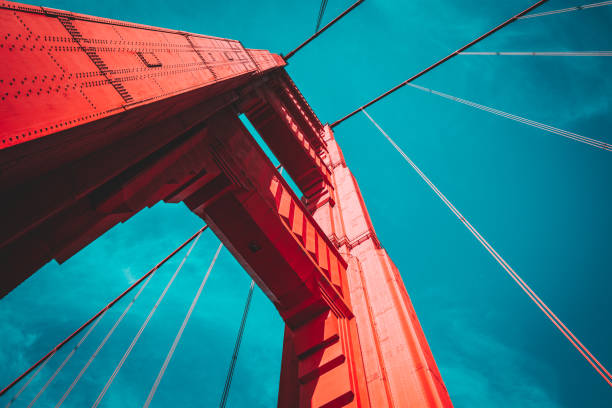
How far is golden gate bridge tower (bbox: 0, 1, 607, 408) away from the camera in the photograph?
2.11 metres

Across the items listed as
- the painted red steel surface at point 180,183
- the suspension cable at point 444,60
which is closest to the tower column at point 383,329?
the painted red steel surface at point 180,183

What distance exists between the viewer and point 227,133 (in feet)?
17.7

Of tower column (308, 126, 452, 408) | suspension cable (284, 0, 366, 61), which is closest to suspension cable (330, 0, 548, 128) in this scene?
suspension cable (284, 0, 366, 61)

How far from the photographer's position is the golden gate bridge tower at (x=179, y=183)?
2.11 meters

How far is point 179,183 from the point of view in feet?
14.8

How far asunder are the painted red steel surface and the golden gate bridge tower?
16 millimetres

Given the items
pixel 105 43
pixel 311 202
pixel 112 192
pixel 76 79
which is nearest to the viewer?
pixel 76 79

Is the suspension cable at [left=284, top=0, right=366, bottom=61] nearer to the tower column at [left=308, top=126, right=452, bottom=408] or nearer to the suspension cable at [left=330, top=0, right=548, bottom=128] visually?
the suspension cable at [left=330, top=0, right=548, bottom=128]

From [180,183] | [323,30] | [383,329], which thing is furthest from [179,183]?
[323,30]

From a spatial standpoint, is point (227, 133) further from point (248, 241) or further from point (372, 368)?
point (372, 368)

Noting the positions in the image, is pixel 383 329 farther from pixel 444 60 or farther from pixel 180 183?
pixel 444 60

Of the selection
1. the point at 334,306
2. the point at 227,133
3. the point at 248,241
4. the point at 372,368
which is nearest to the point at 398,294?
the point at 334,306

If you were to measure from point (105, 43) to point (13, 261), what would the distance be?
7.30ft

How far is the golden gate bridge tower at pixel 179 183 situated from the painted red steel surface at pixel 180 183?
0.02 meters
